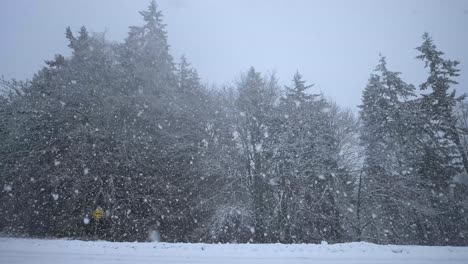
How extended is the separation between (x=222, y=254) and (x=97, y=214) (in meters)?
10.2

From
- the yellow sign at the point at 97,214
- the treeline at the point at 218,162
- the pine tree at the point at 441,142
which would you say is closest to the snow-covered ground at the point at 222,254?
the yellow sign at the point at 97,214

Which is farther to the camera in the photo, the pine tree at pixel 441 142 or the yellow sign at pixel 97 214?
the pine tree at pixel 441 142

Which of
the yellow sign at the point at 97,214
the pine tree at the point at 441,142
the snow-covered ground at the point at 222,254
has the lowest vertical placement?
the snow-covered ground at the point at 222,254

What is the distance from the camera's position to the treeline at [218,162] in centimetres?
1659

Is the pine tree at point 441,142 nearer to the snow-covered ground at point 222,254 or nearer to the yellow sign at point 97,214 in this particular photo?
the snow-covered ground at point 222,254

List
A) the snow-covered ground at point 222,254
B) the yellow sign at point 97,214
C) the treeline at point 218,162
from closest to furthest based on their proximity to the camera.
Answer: the snow-covered ground at point 222,254 → the yellow sign at point 97,214 → the treeline at point 218,162

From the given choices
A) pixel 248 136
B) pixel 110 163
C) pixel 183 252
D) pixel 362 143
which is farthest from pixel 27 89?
pixel 362 143

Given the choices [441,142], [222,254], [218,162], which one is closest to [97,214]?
[218,162]

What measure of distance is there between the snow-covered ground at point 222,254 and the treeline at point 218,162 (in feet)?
20.3

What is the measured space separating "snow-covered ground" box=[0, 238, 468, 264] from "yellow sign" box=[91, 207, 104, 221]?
5622 millimetres

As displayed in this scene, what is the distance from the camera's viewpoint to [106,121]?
56.6 feet

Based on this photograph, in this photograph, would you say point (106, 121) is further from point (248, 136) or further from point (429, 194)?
point (429, 194)

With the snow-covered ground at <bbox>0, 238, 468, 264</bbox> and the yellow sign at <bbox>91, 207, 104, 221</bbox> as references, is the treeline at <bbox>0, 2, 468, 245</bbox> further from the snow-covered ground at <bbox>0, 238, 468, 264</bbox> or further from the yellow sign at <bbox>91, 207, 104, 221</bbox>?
the snow-covered ground at <bbox>0, 238, 468, 264</bbox>

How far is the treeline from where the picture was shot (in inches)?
653
